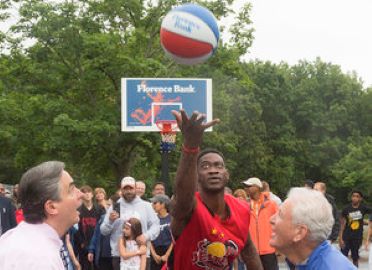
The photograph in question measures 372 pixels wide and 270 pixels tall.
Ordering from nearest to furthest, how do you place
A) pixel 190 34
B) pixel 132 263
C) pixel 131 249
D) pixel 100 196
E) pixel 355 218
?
1. pixel 190 34
2. pixel 132 263
3. pixel 131 249
4. pixel 100 196
5. pixel 355 218

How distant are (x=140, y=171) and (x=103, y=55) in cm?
1044

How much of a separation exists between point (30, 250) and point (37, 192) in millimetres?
468

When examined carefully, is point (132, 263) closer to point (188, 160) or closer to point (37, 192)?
point (188, 160)

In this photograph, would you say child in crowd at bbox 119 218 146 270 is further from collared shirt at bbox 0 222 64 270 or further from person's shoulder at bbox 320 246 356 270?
collared shirt at bbox 0 222 64 270

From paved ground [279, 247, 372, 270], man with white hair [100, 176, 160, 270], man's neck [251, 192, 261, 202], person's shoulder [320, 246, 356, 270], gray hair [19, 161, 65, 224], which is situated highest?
gray hair [19, 161, 65, 224]

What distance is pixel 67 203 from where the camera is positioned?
13.3 feet

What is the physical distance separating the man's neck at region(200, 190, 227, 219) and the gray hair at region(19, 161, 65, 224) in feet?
7.09

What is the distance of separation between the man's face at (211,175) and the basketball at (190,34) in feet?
7.92

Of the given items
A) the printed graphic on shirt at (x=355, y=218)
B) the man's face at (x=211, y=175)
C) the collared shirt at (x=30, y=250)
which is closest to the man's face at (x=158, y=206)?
the printed graphic on shirt at (x=355, y=218)

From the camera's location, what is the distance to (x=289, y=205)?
4379 millimetres

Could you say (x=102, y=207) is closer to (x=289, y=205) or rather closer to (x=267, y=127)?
(x=289, y=205)

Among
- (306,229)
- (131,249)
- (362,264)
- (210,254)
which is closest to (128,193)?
(131,249)

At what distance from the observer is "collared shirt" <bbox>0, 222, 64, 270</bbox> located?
3.50 m

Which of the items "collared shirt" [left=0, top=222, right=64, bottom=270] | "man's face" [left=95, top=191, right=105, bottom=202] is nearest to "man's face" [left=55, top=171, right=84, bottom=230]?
"collared shirt" [left=0, top=222, right=64, bottom=270]
